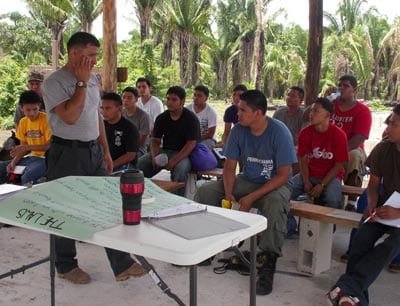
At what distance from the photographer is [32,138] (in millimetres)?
Answer: 5027

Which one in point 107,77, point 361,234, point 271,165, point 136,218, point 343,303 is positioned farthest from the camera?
point 107,77

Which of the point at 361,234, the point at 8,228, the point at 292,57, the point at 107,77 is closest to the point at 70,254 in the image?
the point at 8,228

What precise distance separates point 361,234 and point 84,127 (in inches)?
72.6

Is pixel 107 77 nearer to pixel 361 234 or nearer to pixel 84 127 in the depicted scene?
pixel 84 127

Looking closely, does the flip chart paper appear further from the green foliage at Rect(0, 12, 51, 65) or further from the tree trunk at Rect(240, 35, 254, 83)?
the tree trunk at Rect(240, 35, 254, 83)

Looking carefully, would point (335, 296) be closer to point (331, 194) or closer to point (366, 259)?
point (366, 259)

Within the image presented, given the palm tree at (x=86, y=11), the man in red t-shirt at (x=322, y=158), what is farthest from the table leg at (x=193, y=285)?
the palm tree at (x=86, y=11)

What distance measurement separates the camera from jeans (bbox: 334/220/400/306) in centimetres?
290

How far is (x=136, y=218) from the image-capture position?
1882mm

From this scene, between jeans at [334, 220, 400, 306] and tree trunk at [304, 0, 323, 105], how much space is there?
3599mm

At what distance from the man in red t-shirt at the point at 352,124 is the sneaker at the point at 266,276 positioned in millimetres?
1935

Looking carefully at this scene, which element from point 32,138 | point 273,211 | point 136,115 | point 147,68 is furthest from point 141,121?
point 147,68

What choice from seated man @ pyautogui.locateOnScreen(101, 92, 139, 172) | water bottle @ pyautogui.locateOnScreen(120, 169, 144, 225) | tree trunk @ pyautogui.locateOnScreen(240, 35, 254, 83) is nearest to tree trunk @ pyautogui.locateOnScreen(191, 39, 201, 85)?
tree trunk @ pyautogui.locateOnScreen(240, 35, 254, 83)

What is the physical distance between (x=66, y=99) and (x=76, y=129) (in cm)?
25
